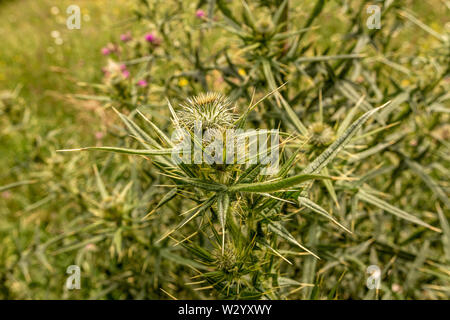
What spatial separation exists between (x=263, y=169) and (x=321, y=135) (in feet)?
1.67

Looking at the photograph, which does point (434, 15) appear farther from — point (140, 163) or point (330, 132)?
point (140, 163)

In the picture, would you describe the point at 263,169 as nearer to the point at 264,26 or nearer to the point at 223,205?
the point at 223,205

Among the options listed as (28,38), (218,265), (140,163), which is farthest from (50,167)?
(28,38)

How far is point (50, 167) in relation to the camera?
7.17 feet

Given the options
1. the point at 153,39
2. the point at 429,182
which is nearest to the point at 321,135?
the point at 429,182

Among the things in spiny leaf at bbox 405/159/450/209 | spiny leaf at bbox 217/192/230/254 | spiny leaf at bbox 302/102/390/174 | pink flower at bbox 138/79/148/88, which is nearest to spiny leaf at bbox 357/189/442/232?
spiny leaf at bbox 405/159/450/209

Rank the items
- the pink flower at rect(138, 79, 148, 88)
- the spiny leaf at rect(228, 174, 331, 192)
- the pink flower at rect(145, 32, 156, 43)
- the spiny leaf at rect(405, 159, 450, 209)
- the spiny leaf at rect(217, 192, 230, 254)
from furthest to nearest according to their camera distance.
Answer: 1. the pink flower at rect(145, 32, 156, 43)
2. the pink flower at rect(138, 79, 148, 88)
3. the spiny leaf at rect(405, 159, 450, 209)
4. the spiny leaf at rect(217, 192, 230, 254)
5. the spiny leaf at rect(228, 174, 331, 192)

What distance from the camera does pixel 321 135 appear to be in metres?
1.35

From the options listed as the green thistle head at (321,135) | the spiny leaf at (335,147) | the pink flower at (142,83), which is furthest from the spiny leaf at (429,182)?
the pink flower at (142,83)

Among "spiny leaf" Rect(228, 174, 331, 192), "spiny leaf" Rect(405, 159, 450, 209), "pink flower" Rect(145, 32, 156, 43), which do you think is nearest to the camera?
"spiny leaf" Rect(228, 174, 331, 192)

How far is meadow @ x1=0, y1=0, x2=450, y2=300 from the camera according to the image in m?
0.98

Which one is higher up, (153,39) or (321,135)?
(153,39)

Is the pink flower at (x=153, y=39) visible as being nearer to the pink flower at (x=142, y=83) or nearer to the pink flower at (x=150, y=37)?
the pink flower at (x=150, y=37)

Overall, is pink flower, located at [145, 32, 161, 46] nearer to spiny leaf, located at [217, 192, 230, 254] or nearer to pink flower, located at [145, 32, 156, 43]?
pink flower, located at [145, 32, 156, 43]
